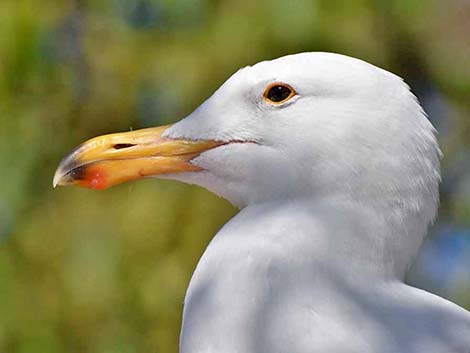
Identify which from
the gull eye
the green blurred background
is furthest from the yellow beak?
the green blurred background

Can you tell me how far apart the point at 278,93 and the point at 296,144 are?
5.6 inches

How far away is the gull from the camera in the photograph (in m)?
2.54

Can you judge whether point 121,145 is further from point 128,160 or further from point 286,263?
point 286,263

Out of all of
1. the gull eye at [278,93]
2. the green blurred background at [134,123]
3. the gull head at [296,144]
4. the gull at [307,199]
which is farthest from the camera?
the green blurred background at [134,123]

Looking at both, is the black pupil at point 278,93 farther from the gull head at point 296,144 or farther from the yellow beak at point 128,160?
the yellow beak at point 128,160

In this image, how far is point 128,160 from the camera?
9.79 ft

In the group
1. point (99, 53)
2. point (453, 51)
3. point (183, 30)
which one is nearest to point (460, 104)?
point (453, 51)

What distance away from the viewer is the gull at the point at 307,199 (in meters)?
2.54

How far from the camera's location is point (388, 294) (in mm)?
2617

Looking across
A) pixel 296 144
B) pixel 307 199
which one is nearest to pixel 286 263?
pixel 307 199

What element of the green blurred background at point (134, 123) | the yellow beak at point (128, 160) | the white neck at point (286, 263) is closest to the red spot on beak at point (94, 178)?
the yellow beak at point (128, 160)

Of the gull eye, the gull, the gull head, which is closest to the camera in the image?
the gull

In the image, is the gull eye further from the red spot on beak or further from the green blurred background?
the green blurred background

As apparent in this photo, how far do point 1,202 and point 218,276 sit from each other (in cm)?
231
